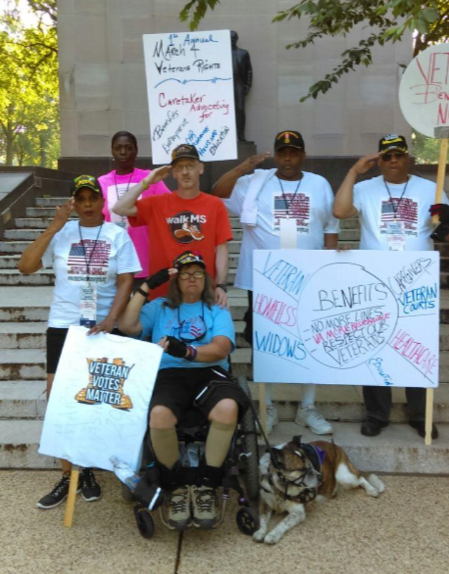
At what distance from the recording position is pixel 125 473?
3066 mm

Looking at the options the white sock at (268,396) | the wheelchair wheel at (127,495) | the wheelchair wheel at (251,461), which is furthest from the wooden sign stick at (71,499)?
the white sock at (268,396)

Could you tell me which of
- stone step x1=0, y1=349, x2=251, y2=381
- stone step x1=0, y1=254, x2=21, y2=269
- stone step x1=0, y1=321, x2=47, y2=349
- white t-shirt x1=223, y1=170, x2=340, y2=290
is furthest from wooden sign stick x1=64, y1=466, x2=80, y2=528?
stone step x1=0, y1=254, x2=21, y2=269

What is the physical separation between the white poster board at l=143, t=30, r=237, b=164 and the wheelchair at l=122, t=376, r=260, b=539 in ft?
5.94

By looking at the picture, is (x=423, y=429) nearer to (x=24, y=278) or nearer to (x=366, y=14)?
(x=366, y=14)

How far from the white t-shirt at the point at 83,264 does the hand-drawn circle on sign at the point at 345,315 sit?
48.7 inches

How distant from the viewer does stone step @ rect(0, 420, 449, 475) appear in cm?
380

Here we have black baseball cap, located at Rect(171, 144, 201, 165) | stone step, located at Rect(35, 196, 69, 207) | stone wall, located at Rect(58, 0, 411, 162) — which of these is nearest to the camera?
black baseball cap, located at Rect(171, 144, 201, 165)

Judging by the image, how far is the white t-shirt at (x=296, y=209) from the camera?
3883 mm

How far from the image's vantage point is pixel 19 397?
4.38 meters

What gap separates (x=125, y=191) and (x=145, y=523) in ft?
7.55

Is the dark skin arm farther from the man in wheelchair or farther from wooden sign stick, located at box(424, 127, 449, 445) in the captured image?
wooden sign stick, located at box(424, 127, 449, 445)

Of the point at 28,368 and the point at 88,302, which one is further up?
the point at 88,302

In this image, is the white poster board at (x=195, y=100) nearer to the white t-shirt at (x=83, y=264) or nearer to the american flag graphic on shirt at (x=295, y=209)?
the american flag graphic on shirt at (x=295, y=209)

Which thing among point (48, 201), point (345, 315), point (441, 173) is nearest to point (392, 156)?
point (441, 173)
